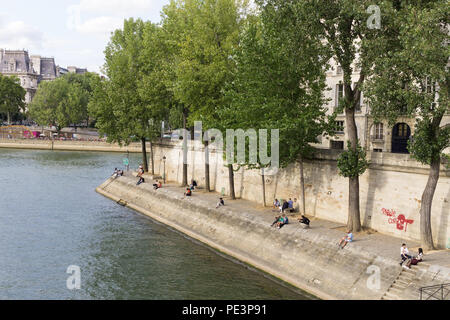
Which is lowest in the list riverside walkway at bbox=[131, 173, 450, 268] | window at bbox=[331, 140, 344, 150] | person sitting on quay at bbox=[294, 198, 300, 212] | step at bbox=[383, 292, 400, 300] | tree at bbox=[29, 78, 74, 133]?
step at bbox=[383, 292, 400, 300]

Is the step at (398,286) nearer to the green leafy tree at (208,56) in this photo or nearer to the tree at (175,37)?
the green leafy tree at (208,56)

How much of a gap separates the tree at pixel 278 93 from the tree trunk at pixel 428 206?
9.06 meters

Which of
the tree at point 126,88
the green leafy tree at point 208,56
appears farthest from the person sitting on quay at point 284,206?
the tree at point 126,88

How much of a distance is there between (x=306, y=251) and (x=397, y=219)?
6408 mm

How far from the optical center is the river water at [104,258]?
2627cm

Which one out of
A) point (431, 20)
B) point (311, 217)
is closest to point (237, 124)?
point (311, 217)

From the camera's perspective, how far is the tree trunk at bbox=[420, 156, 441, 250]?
2566 centimetres

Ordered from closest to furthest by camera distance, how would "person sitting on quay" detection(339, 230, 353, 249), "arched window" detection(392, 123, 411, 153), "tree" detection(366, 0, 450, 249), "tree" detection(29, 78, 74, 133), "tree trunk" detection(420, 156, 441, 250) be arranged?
"tree" detection(366, 0, 450, 249) < "tree trunk" detection(420, 156, 441, 250) < "person sitting on quay" detection(339, 230, 353, 249) < "arched window" detection(392, 123, 411, 153) < "tree" detection(29, 78, 74, 133)

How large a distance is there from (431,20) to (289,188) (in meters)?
19.5

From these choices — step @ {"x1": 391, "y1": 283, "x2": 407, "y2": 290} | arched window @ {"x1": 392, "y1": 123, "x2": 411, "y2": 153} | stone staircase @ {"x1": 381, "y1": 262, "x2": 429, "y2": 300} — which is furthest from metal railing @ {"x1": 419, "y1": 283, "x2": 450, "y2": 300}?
arched window @ {"x1": 392, "y1": 123, "x2": 411, "y2": 153}

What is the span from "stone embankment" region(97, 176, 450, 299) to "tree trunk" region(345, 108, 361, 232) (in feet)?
4.07

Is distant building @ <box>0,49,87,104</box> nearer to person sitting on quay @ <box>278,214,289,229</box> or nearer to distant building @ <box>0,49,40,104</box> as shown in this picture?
distant building @ <box>0,49,40,104</box>

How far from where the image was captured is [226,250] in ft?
110
